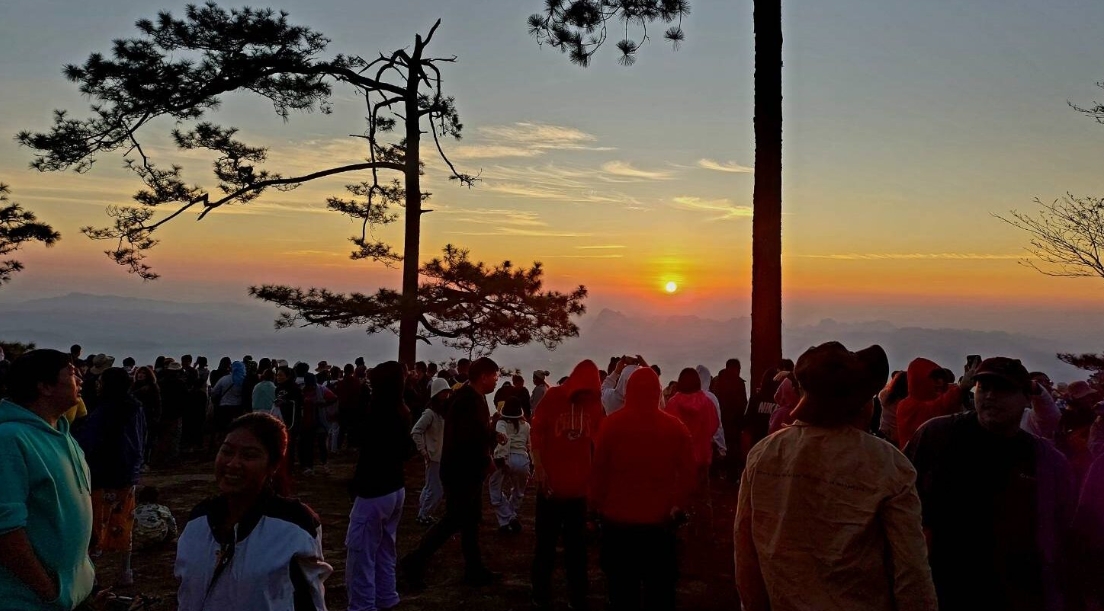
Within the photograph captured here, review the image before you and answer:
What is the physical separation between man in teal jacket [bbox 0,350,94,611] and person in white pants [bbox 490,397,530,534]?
19.7ft

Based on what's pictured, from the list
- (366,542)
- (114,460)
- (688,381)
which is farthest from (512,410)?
(114,460)

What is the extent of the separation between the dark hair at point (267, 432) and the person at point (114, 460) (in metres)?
5.06

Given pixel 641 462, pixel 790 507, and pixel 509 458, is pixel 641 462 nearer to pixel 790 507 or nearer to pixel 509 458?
pixel 790 507

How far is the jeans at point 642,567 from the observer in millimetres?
5242

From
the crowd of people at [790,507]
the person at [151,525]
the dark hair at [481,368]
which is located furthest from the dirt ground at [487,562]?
the crowd of people at [790,507]

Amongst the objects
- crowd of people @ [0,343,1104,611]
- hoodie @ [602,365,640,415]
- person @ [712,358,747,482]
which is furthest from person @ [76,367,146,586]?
person @ [712,358,747,482]

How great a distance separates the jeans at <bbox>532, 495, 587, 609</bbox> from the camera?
6384 mm

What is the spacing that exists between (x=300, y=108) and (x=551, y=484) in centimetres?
1099

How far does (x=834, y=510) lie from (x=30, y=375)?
10.4ft

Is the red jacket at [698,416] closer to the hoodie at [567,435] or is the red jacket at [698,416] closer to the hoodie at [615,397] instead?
the hoodie at [615,397]

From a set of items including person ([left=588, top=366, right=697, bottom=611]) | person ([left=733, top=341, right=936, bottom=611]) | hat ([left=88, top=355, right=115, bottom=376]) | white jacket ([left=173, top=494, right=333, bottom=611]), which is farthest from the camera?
hat ([left=88, top=355, right=115, bottom=376])

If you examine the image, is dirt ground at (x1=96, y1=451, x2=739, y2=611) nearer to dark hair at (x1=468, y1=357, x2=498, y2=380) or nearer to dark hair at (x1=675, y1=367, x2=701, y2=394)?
dark hair at (x1=675, y1=367, x2=701, y2=394)

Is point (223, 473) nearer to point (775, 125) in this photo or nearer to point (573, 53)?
point (775, 125)

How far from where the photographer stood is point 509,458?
9.41 m
